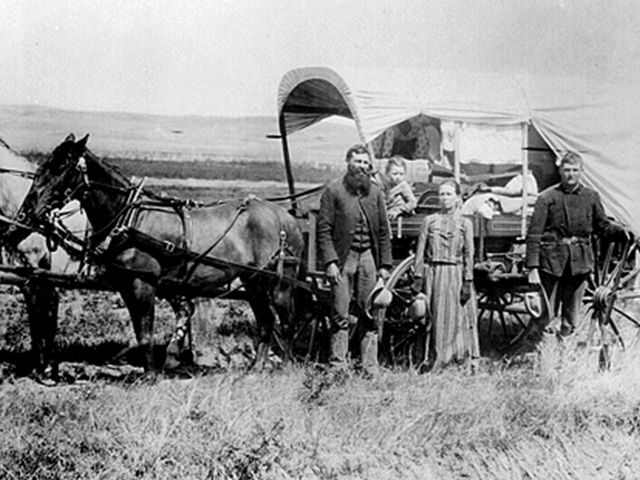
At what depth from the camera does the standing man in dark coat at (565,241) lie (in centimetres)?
723

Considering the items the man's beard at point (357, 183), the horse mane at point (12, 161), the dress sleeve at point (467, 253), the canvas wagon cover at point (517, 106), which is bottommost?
the dress sleeve at point (467, 253)

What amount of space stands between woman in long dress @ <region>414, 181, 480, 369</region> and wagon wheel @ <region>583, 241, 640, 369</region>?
51.0 inches

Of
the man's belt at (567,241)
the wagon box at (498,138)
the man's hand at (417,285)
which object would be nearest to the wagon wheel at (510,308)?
the wagon box at (498,138)

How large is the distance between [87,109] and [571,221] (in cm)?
2991

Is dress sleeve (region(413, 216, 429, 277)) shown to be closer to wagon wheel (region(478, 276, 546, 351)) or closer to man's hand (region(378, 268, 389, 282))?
man's hand (region(378, 268, 389, 282))

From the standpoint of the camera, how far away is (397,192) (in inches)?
310

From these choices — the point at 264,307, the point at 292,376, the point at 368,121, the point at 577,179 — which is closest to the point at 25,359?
the point at 264,307

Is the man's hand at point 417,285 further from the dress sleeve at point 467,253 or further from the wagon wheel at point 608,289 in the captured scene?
the wagon wheel at point 608,289

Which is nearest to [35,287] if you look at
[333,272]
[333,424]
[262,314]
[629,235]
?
[262,314]

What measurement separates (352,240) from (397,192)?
3.72 ft

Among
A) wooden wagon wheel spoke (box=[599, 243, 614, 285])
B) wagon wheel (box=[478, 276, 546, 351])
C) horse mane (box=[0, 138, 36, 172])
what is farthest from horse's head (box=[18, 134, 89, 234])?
wooden wagon wheel spoke (box=[599, 243, 614, 285])

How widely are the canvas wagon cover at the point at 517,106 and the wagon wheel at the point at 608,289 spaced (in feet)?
1.33

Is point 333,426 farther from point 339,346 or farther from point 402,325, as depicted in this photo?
point 402,325

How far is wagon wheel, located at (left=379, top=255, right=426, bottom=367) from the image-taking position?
7.49 metres
